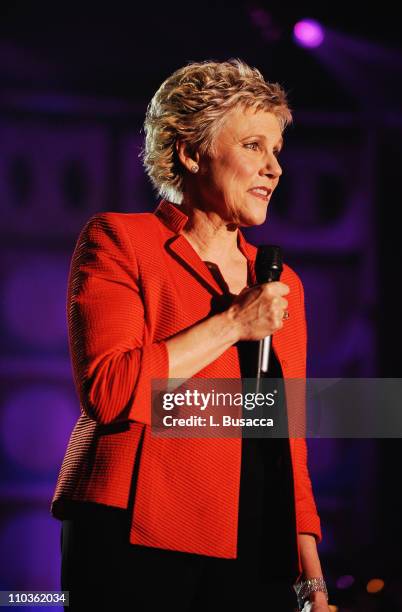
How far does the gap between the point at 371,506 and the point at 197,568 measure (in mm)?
2553

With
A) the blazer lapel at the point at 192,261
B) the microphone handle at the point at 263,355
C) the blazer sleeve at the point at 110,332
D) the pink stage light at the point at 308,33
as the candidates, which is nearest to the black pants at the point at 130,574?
the blazer sleeve at the point at 110,332

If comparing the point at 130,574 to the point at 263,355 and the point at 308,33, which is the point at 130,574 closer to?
the point at 263,355

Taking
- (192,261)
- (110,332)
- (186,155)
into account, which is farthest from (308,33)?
(110,332)

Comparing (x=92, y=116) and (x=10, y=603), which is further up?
(x=92, y=116)

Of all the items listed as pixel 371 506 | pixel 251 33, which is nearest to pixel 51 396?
pixel 371 506

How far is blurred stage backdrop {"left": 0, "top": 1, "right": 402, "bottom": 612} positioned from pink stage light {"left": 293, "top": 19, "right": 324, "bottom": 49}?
1cm

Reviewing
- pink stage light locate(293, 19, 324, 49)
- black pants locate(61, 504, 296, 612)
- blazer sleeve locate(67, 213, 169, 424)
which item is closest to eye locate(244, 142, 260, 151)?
blazer sleeve locate(67, 213, 169, 424)

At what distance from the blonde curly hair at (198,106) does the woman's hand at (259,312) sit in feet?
1.54

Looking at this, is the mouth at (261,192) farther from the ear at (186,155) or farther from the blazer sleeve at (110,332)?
the blazer sleeve at (110,332)

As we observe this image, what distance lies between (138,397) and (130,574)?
0.31 metres

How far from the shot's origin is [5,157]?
3.74 m

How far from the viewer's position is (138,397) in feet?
4.57

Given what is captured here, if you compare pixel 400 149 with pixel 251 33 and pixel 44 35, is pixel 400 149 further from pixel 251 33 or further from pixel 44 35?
pixel 44 35

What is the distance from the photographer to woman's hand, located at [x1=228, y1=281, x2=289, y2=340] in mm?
1485
